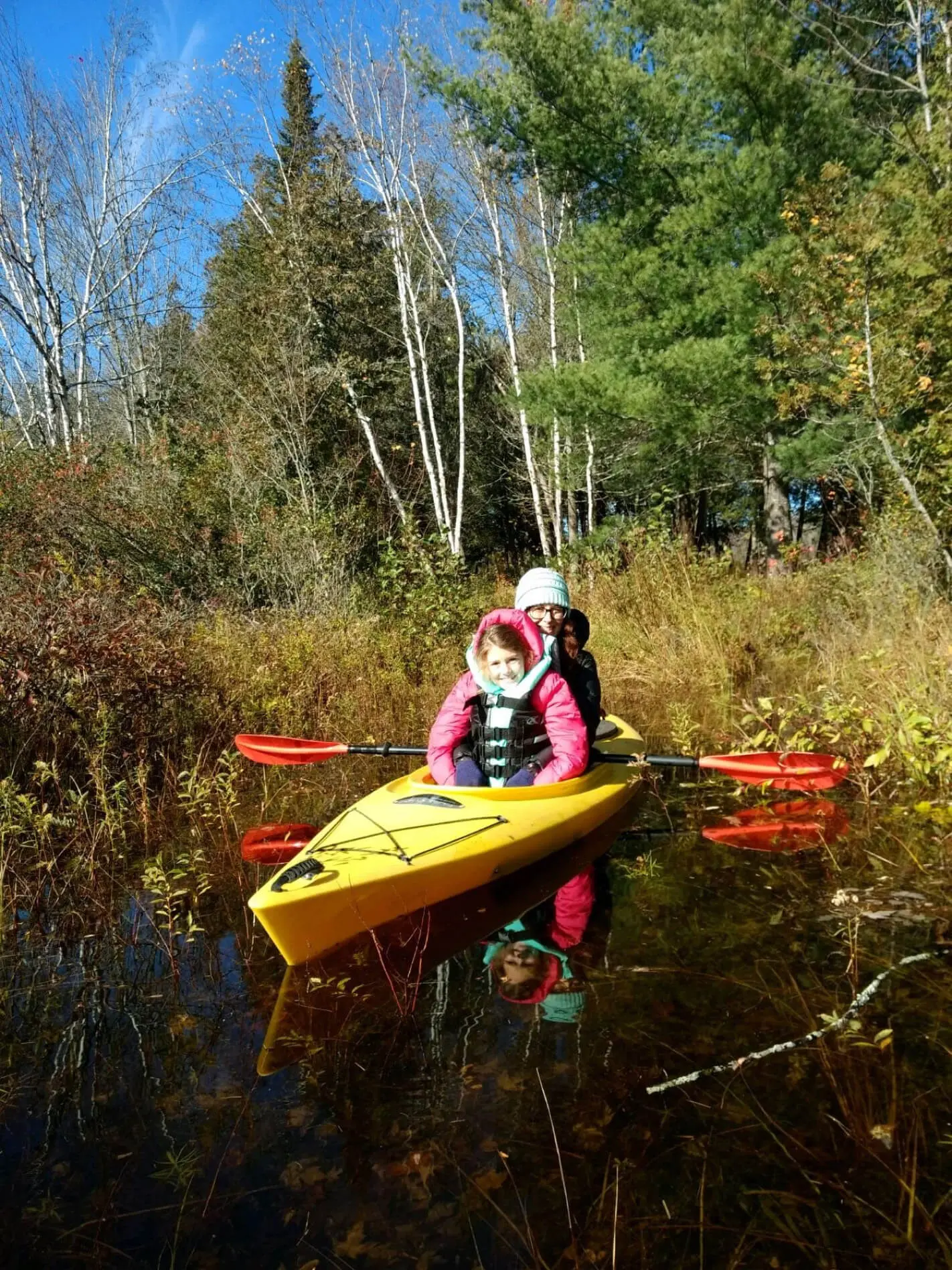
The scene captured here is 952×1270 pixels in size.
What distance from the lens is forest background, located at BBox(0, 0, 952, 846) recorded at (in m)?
5.36

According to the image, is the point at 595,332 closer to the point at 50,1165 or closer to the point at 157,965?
the point at 157,965

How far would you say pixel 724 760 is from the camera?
4707mm

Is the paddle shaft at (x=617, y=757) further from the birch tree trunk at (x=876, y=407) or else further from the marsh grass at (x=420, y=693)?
the birch tree trunk at (x=876, y=407)

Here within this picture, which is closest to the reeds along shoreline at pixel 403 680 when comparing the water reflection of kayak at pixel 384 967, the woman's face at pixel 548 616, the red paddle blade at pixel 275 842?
the red paddle blade at pixel 275 842

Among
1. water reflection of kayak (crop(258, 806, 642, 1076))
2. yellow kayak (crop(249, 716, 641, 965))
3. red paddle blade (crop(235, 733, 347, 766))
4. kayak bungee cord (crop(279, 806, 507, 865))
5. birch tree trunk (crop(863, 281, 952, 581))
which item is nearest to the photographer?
water reflection of kayak (crop(258, 806, 642, 1076))

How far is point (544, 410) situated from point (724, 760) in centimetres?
683

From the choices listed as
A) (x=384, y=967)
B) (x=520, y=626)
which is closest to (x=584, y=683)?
(x=520, y=626)

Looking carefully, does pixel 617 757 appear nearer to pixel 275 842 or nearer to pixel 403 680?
pixel 275 842

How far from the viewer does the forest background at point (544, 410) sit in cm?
536

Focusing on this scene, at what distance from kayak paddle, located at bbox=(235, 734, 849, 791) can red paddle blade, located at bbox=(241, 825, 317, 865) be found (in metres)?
0.63

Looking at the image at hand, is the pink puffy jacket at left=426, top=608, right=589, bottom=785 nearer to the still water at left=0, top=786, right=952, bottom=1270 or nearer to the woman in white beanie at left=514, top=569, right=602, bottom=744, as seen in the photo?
the woman in white beanie at left=514, top=569, right=602, bottom=744

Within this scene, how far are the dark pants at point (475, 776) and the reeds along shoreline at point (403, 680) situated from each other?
1.09 m

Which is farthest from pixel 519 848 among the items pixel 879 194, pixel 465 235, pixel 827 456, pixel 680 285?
pixel 465 235

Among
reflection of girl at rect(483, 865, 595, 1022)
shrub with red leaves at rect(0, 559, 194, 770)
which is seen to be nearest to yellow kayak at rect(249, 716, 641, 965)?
reflection of girl at rect(483, 865, 595, 1022)
